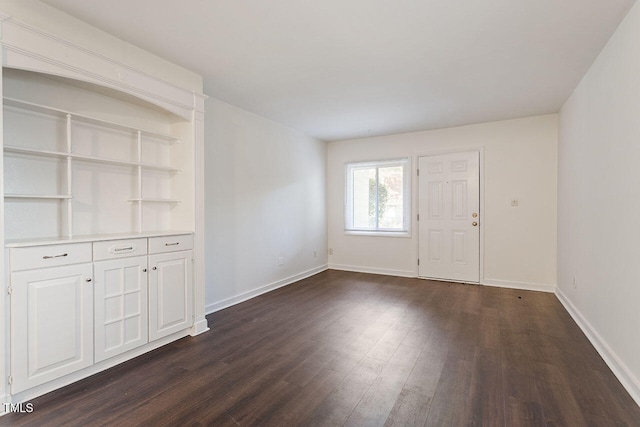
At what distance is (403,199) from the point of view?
543 cm

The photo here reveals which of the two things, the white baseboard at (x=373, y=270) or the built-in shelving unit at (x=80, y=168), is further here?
the white baseboard at (x=373, y=270)

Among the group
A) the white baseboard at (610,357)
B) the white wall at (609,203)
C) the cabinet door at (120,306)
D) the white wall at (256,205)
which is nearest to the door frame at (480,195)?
the white wall at (609,203)

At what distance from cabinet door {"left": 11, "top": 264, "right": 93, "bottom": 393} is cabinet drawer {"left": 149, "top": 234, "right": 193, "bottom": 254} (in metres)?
0.50

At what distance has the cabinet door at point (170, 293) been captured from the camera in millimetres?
2623

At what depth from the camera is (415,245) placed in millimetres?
5293

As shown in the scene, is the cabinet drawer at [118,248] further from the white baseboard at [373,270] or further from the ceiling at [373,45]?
the white baseboard at [373,270]

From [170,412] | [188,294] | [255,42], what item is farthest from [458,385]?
[255,42]

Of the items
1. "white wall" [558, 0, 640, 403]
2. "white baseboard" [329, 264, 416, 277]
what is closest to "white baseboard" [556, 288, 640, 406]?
"white wall" [558, 0, 640, 403]

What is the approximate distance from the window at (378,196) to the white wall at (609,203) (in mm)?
2365

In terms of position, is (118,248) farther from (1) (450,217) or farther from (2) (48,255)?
(1) (450,217)

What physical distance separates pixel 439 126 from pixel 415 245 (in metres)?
1.94

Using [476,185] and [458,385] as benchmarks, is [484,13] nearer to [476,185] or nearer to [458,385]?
[458,385]

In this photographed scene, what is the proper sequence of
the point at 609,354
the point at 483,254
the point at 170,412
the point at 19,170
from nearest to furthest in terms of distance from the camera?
the point at 170,412 → the point at 19,170 → the point at 609,354 → the point at 483,254

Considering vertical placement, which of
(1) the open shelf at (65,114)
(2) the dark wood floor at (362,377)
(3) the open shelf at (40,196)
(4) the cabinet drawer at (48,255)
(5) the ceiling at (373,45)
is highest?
(5) the ceiling at (373,45)
